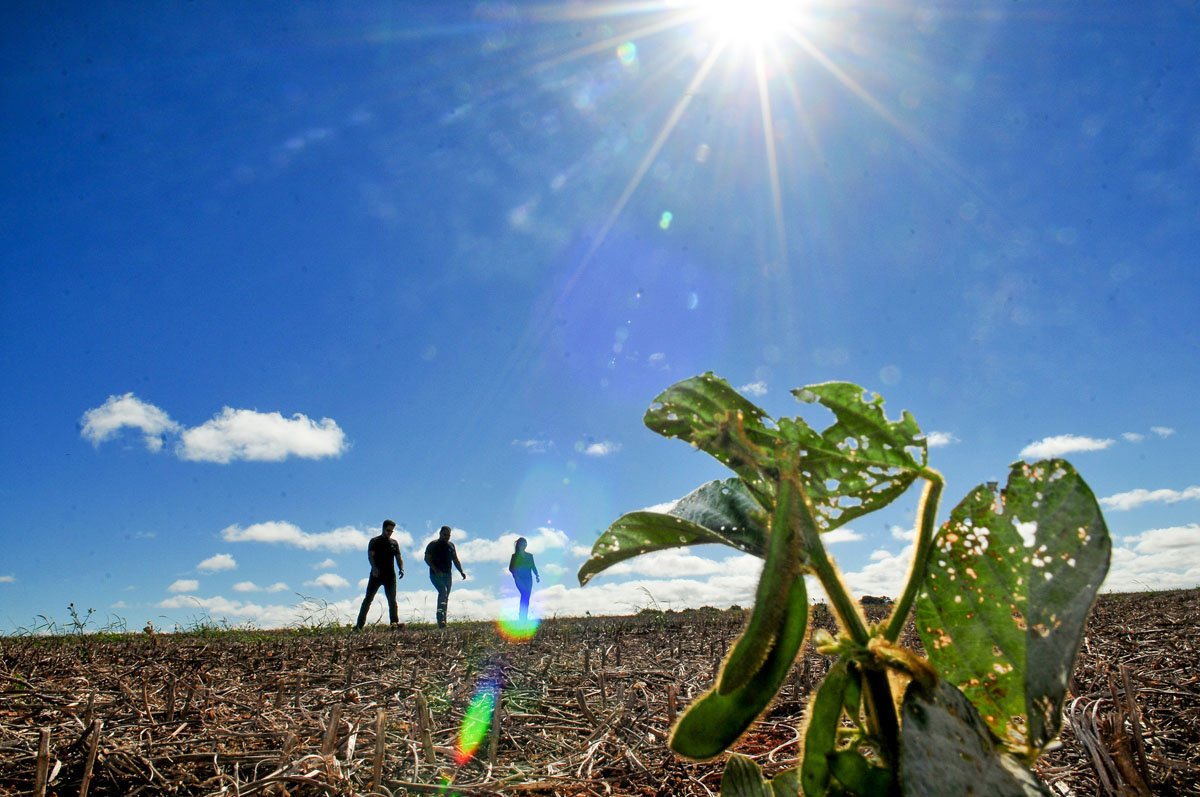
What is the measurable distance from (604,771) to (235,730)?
5.35 feet

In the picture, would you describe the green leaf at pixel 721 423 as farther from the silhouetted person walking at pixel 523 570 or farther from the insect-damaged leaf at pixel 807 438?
the silhouetted person walking at pixel 523 570

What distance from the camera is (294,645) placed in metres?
6.96

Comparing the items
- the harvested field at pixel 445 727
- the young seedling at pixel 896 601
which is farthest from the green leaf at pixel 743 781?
the harvested field at pixel 445 727

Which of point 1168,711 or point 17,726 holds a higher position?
point 17,726

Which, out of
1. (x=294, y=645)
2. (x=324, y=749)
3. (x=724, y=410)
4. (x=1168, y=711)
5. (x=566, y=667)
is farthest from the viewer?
(x=294, y=645)

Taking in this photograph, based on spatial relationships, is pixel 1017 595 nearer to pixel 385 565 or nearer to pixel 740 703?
pixel 740 703

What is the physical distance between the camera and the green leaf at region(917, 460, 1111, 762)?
0.84 metres

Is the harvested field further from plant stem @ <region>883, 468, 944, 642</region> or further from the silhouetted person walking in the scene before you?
the silhouetted person walking

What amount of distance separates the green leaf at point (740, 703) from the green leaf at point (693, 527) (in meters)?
0.11

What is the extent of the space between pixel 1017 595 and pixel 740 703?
383 mm

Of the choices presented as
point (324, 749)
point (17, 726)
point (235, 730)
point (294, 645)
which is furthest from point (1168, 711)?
point (294, 645)

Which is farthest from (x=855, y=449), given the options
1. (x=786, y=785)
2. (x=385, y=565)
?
(x=385, y=565)

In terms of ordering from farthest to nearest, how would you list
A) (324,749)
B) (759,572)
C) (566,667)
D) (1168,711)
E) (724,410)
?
(566,667) → (1168,711) → (324,749) → (724,410) → (759,572)

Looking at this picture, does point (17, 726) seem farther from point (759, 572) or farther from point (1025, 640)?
point (1025, 640)
